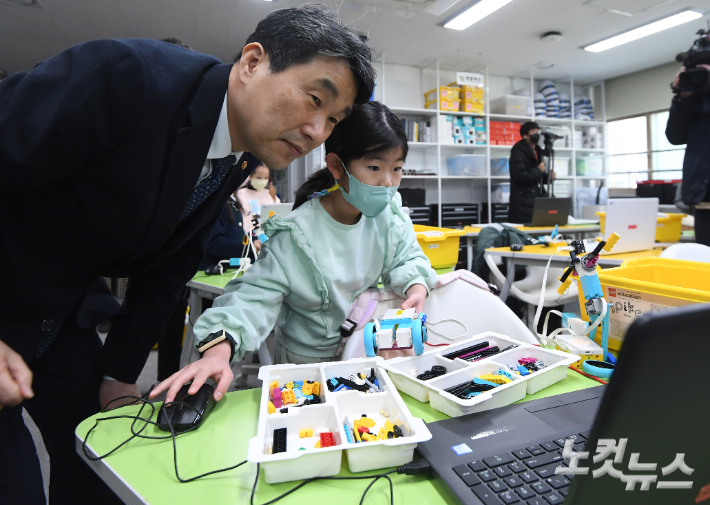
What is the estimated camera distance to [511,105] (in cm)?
559

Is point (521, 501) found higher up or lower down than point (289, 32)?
lower down

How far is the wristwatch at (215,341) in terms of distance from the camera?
0.76m

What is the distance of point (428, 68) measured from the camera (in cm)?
564

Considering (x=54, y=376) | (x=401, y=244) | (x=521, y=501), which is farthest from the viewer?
(x=401, y=244)

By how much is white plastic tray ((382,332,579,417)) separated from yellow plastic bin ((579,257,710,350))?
0.43 feet

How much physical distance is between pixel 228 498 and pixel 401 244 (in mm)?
899

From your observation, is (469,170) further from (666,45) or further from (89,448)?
(89,448)

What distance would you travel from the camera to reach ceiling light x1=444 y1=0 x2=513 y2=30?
3.71m

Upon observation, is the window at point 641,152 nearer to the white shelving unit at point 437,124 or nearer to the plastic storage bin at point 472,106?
the white shelving unit at point 437,124

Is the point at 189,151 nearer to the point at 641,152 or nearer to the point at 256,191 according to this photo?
the point at 256,191

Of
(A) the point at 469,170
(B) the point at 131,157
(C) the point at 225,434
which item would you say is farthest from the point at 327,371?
(A) the point at 469,170

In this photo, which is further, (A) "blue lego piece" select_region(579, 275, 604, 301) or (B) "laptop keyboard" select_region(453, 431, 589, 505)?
(A) "blue lego piece" select_region(579, 275, 604, 301)

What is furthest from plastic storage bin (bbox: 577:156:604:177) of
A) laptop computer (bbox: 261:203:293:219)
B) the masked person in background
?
laptop computer (bbox: 261:203:293:219)

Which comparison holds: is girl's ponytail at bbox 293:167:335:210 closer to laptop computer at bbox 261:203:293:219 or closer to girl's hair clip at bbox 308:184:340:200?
girl's hair clip at bbox 308:184:340:200
